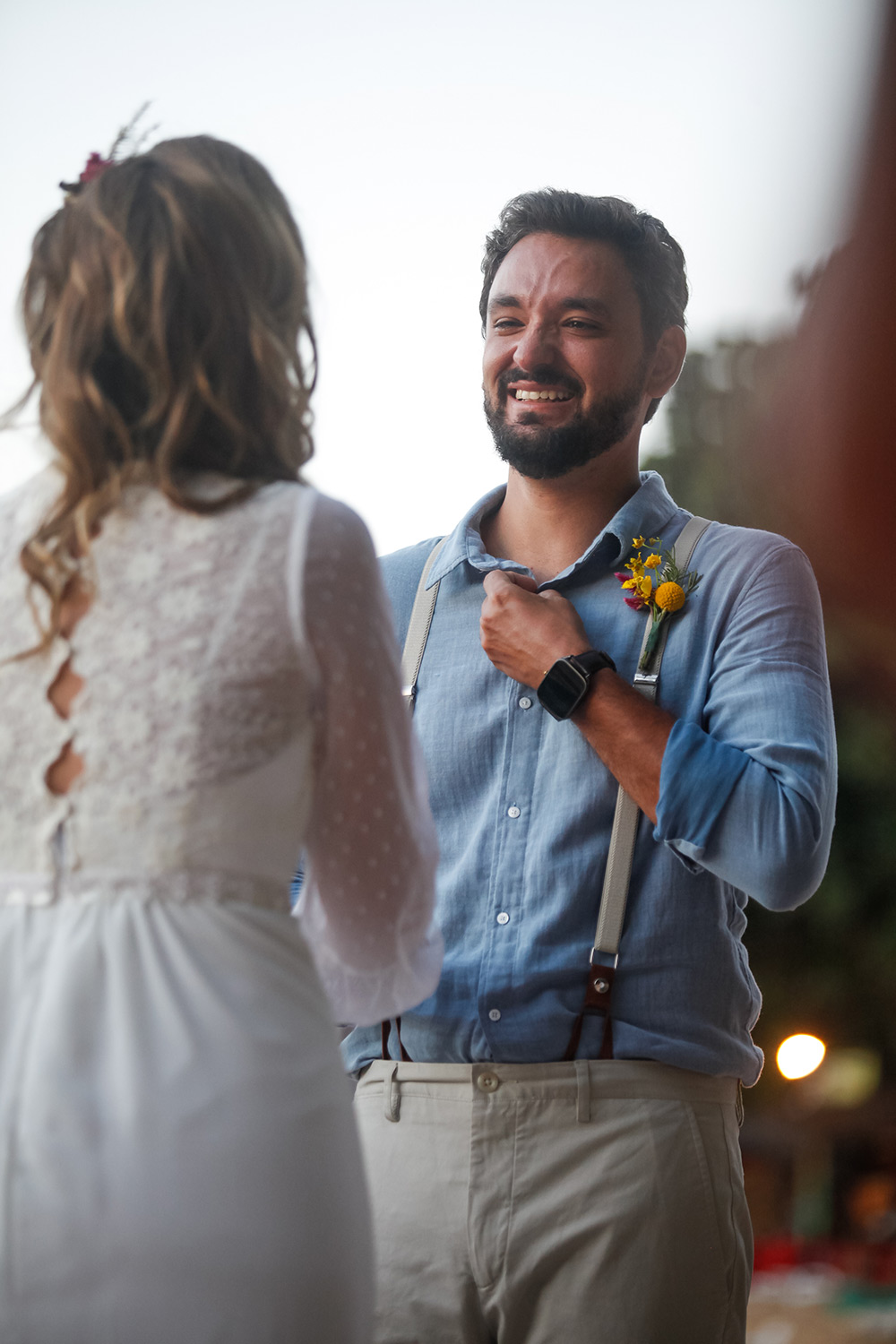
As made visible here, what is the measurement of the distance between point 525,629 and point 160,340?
76 cm

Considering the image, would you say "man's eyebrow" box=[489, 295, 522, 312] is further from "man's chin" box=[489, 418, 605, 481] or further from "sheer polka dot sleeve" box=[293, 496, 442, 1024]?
"sheer polka dot sleeve" box=[293, 496, 442, 1024]

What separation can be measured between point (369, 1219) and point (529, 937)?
61cm

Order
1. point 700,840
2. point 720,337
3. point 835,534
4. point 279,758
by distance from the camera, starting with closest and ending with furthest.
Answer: point 279,758 → point 700,840 → point 835,534 → point 720,337

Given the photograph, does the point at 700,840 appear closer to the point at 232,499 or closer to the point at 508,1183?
the point at 508,1183

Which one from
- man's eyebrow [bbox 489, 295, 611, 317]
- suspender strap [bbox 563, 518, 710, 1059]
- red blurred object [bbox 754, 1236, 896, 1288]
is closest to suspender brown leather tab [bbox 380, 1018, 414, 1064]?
suspender strap [bbox 563, 518, 710, 1059]

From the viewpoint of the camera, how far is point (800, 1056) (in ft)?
16.9

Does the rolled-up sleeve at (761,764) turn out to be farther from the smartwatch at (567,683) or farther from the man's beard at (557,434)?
the man's beard at (557,434)

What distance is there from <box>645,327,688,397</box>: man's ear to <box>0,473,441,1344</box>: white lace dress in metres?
1.05

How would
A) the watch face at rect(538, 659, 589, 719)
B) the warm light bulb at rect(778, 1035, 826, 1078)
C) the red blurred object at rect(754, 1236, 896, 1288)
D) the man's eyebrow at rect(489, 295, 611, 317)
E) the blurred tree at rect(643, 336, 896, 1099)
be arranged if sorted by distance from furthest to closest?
1. the blurred tree at rect(643, 336, 896, 1099)
2. the red blurred object at rect(754, 1236, 896, 1288)
3. the warm light bulb at rect(778, 1035, 826, 1078)
4. the man's eyebrow at rect(489, 295, 611, 317)
5. the watch face at rect(538, 659, 589, 719)

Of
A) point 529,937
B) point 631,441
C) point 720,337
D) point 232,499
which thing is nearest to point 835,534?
point 720,337

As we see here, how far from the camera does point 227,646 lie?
985 mm

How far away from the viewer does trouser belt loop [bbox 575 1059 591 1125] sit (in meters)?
1.52

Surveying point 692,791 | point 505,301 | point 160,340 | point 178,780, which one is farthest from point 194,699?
point 505,301

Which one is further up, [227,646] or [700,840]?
[227,646]
